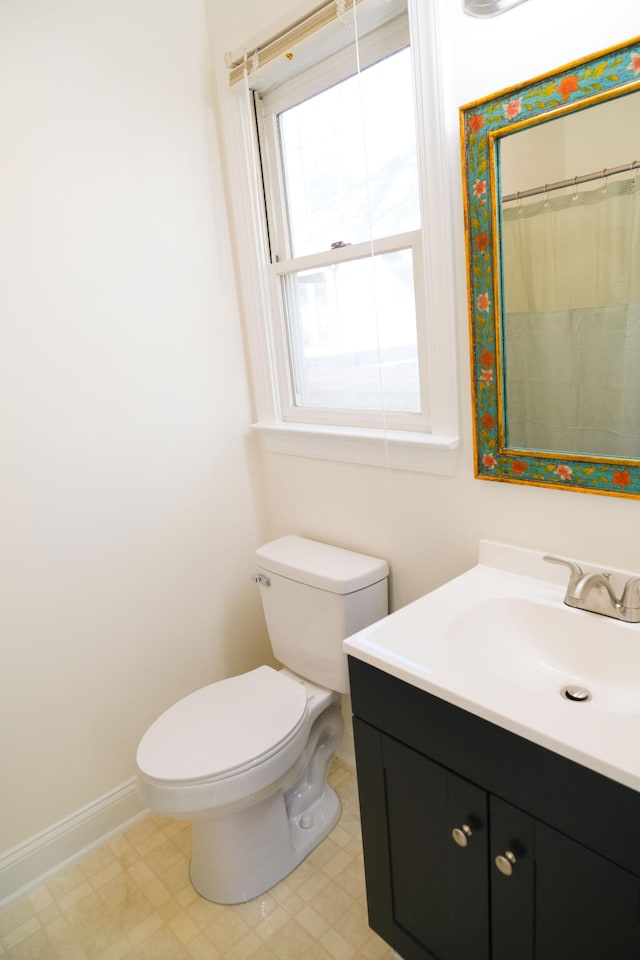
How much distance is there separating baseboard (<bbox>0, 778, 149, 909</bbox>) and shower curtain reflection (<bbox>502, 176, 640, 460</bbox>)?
5.09 ft

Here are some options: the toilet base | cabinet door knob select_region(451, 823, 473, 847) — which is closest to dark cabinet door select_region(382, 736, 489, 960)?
cabinet door knob select_region(451, 823, 473, 847)

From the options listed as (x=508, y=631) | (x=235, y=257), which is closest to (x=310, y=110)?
(x=235, y=257)

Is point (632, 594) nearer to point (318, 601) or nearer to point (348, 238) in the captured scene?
point (318, 601)

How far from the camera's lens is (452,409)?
51.6 inches

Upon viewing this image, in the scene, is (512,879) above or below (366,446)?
below

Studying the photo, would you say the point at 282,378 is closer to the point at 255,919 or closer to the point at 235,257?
the point at 235,257

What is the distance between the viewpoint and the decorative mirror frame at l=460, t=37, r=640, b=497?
37.9 inches

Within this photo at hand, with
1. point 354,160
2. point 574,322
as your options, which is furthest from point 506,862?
point 354,160

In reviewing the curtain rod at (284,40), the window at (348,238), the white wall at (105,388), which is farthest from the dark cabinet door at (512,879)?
the curtain rod at (284,40)

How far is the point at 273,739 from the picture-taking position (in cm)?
139

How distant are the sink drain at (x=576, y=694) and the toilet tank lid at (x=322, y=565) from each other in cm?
59

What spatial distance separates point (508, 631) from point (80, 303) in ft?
4.28

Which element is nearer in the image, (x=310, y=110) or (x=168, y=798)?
(x=168, y=798)

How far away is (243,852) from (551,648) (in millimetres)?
967
